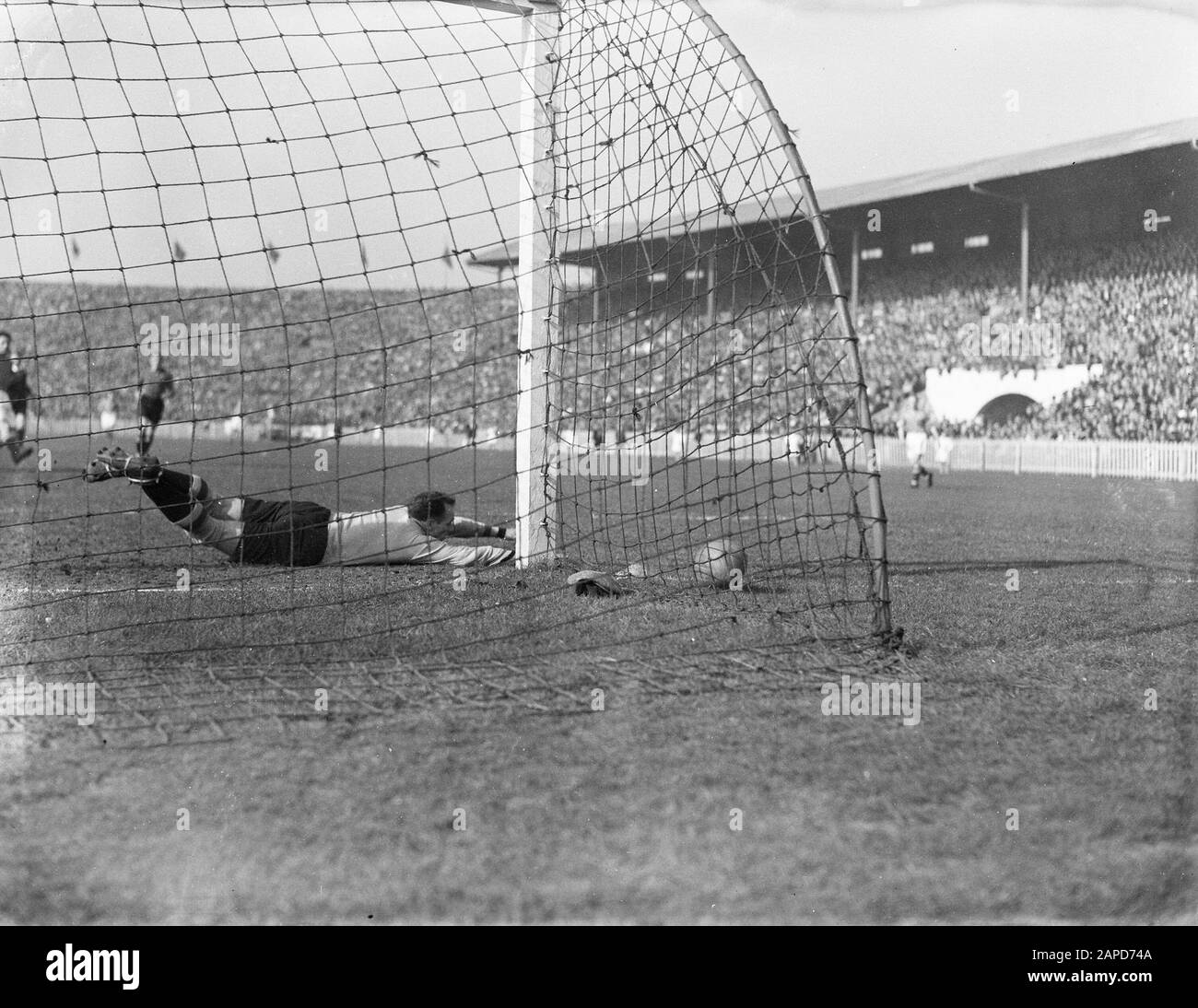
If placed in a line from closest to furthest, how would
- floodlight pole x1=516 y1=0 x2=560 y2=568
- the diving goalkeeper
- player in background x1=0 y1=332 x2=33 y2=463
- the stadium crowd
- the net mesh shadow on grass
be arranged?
the net mesh shadow on grass → the diving goalkeeper → floodlight pole x1=516 y1=0 x2=560 y2=568 → player in background x1=0 y1=332 x2=33 y2=463 → the stadium crowd

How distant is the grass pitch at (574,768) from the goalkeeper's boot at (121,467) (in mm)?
672

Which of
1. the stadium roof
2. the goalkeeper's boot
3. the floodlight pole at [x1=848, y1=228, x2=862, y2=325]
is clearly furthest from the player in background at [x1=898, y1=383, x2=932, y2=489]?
the goalkeeper's boot

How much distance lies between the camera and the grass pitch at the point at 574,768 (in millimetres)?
2902

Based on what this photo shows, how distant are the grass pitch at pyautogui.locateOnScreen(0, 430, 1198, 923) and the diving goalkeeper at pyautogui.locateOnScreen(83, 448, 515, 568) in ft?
1.77

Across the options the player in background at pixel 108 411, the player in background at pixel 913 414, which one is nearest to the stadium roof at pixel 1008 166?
the player in background at pixel 913 414

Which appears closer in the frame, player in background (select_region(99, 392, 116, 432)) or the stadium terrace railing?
the stadium terrace railing

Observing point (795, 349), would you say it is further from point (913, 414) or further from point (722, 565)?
point (913, 414)

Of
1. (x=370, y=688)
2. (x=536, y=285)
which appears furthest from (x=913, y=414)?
(x=370, y=688)

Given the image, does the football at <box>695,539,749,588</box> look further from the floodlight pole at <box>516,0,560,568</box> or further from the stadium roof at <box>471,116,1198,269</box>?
the stadium roof at <box>471,116,1198,269</box>

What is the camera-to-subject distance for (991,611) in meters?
6.59

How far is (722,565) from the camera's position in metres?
7.03

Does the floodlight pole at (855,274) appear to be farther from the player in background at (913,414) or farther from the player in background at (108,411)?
the player in background at (108,411)

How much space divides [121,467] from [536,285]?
2692mm

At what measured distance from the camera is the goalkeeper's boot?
591cm
